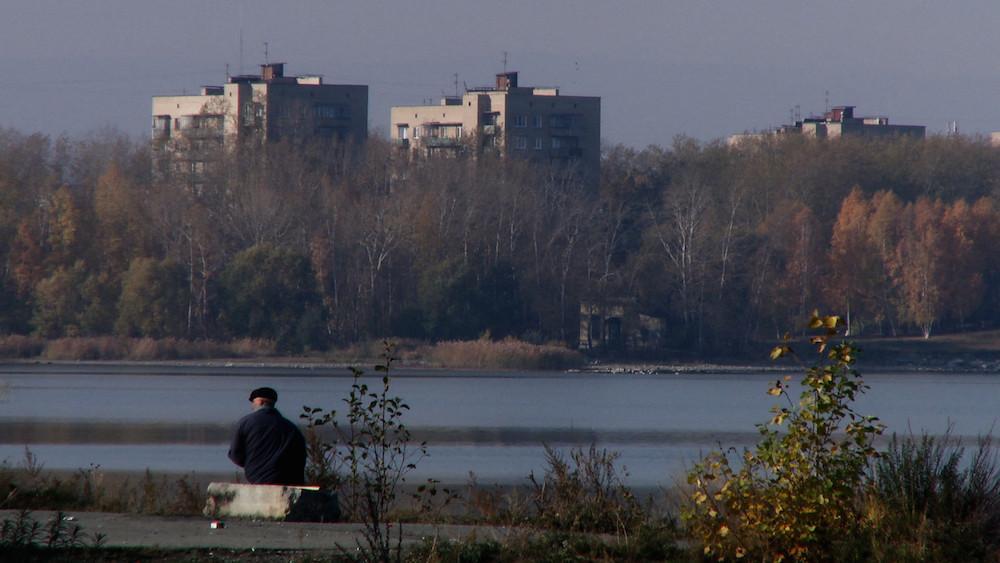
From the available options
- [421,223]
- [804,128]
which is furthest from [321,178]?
[804,128]

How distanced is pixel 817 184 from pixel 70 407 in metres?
62.6

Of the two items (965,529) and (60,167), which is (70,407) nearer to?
(965,529)

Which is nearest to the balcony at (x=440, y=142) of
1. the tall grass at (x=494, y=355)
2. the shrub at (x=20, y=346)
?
the tall grass at (x=494, y=355)

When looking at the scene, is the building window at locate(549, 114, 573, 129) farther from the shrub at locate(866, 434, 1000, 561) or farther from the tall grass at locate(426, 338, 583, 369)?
the shrub at locate(866, 434, 1000, 561)

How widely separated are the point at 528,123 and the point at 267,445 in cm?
9982

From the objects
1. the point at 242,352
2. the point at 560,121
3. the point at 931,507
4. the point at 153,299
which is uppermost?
the point at 560,121

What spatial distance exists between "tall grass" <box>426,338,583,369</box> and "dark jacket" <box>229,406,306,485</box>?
2585 inches

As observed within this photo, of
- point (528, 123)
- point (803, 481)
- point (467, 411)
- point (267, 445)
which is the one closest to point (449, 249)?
point (528, 123)

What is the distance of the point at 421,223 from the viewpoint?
279 feet

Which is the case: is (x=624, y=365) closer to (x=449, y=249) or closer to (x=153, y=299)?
(x=449, y=249)

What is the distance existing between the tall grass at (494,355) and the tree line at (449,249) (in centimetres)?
159

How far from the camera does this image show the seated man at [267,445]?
13.7m

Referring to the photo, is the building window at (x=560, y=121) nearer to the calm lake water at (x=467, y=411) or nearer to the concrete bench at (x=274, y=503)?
the calm lake water at (x=467, y=411)

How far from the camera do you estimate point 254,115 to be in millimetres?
102562
